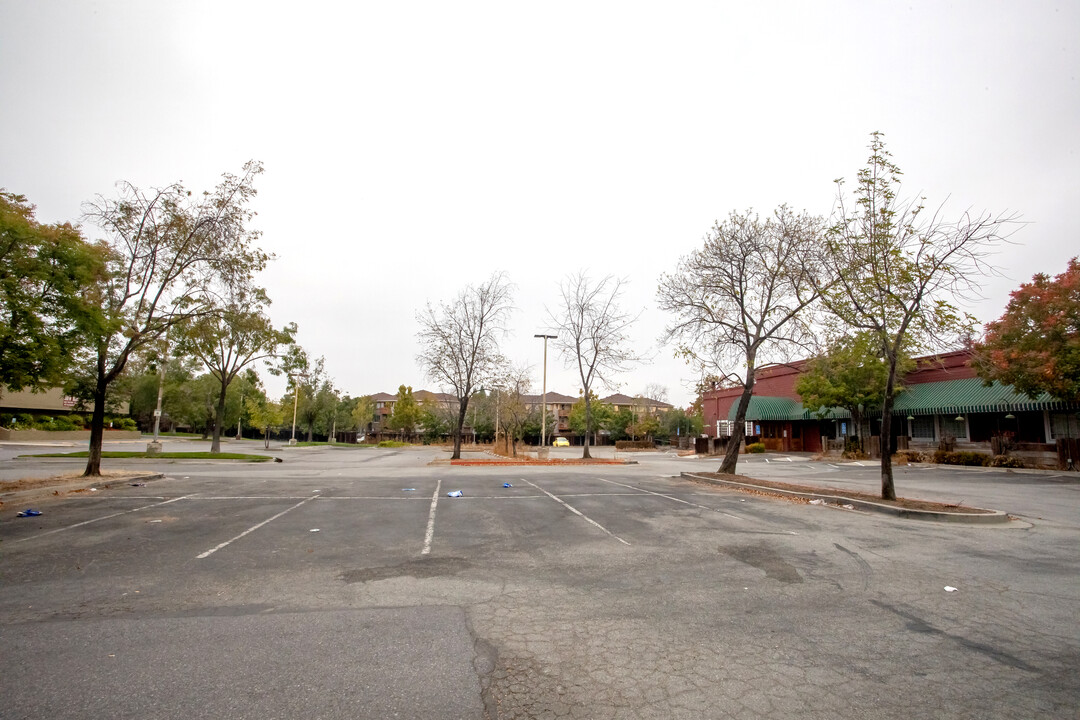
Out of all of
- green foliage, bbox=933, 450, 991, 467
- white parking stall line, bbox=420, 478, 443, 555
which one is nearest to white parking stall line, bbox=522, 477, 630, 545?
white parking stall line, bbox=420, 478, 443, 555

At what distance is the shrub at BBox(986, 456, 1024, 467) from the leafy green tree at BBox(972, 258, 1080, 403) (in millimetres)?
2996

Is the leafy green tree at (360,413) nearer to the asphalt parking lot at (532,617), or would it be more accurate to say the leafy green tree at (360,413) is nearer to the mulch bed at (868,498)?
the mulch bed at (868,498)

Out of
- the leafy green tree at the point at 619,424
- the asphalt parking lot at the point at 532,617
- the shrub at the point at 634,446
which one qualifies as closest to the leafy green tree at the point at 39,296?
the asphalt parking lot at the point at 532,617

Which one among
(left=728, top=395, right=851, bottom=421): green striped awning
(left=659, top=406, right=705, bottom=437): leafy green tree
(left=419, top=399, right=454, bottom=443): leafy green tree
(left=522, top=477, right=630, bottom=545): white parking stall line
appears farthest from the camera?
(left=659, top=406, right=705, bottom=437): leafy green tree

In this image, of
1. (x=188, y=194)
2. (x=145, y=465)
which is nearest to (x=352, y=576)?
(x=188, y=194)

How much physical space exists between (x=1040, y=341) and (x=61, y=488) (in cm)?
3528

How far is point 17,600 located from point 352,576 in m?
3.27

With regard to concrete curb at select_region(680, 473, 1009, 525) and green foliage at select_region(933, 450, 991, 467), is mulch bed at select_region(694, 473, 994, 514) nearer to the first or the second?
concrete curb at select_region(680, 473, 1009, 525)

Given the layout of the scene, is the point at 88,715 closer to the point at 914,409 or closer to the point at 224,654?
the point at 224,654

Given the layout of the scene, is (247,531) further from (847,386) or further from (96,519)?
(847,386)

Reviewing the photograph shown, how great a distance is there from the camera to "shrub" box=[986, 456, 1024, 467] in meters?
26.6

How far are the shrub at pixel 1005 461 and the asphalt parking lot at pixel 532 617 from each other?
1850 centimetres

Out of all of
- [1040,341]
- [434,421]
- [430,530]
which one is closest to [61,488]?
[430,530]

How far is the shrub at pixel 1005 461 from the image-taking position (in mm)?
26589
